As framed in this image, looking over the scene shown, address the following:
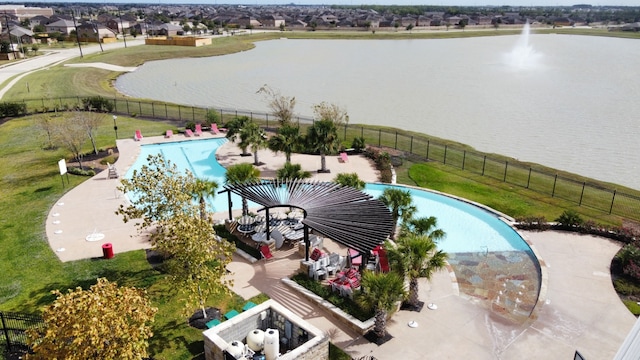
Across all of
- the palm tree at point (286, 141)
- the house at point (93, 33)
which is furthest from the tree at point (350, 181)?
the house at point (93, 33)

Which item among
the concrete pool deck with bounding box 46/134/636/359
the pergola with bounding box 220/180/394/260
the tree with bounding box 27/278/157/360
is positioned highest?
the tree with bounding box 27/278/157/360

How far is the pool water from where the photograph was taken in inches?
731

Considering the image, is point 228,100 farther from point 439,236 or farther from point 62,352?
point 62,352

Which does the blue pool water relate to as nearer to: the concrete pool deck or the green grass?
the concrete pool deck

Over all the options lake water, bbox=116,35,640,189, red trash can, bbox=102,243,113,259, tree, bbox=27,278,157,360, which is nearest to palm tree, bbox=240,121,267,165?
red trash can, bbox=102,243,113,259

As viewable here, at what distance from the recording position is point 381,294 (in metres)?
15.1

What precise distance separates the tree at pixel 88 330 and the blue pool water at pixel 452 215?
1444cm

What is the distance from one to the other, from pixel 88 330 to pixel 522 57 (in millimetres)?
118298

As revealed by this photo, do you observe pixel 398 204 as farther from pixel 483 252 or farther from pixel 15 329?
pixel 15 329

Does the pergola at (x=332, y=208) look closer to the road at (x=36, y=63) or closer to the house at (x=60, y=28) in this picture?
the road at (x=36, y=63)

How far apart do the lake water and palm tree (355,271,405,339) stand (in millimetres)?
27396

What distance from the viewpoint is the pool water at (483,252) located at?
1856 centimetres

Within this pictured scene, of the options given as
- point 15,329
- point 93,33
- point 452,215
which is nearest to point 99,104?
point 15,329

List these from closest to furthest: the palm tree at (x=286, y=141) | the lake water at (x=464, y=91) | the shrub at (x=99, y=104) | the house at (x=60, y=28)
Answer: the palm tree at (x=286, y=141)
the lake water at (x=464, y=91)
the shrub at (x=99, y=104)
the house at (x=60, y=28)
